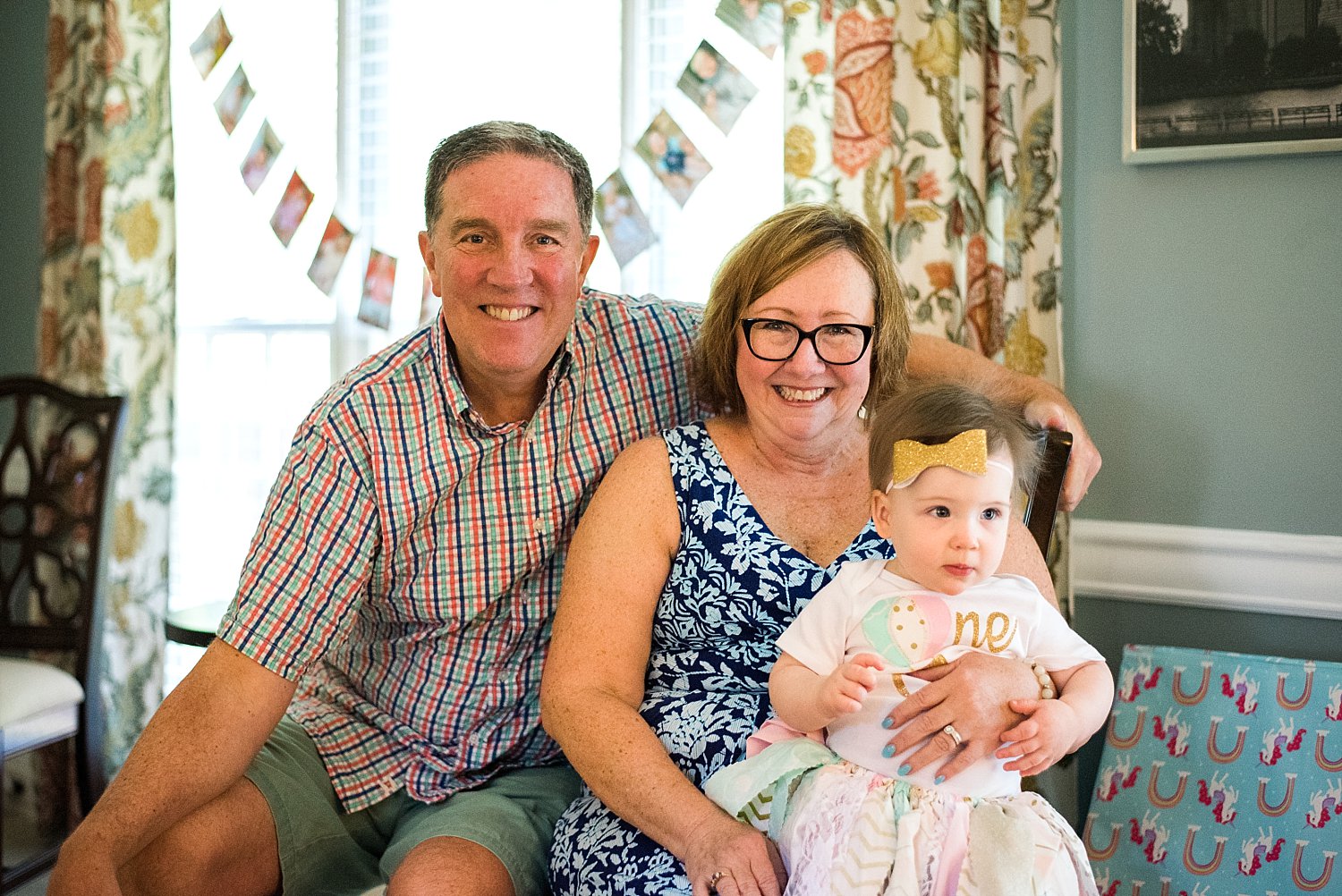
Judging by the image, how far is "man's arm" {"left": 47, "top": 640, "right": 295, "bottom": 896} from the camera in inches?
54.3

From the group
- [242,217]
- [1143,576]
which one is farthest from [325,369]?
[1143,576]

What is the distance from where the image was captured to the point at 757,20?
94.5 inches

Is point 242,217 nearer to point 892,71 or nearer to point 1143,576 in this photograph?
point 892,71

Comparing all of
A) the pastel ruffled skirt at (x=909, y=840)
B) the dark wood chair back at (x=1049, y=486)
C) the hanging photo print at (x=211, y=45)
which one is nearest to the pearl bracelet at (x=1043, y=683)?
the pastel ruffled skirt at (x=909, y=840)

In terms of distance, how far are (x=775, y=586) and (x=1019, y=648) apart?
37cm

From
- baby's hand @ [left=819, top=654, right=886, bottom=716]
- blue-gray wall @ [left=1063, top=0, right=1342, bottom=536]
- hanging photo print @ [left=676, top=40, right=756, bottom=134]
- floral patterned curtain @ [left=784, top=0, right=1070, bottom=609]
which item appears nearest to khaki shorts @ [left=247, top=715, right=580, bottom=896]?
baby's hand @ [left=819, top=654, right=886, bottom=716]

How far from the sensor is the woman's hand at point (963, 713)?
122 centimetres

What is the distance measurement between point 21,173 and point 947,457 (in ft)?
11.0

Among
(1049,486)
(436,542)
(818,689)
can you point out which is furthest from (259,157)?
(818,689)

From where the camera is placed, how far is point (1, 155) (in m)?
3.47

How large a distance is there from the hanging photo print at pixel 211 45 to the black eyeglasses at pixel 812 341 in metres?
2.12

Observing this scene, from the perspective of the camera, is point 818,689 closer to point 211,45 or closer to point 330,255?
point 330,255

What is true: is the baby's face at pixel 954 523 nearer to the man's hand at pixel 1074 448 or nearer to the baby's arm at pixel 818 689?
the baby's arm at pixel 818 689

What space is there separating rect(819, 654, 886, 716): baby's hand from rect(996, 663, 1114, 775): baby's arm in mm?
175
